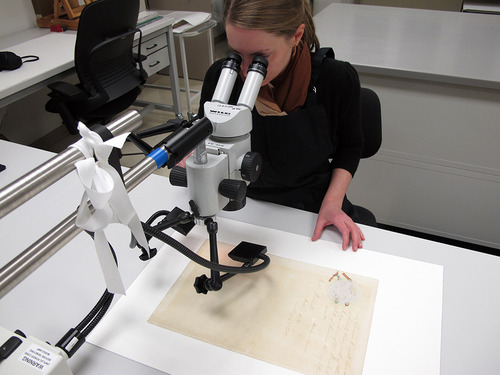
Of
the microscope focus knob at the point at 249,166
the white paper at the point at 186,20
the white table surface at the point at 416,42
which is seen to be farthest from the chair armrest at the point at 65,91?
the microscope focus knob at the point at 249,166

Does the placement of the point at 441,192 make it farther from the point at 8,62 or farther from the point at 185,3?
the point at 185,3

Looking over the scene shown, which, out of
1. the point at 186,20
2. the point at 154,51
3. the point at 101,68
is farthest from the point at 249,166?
the point at 186,20

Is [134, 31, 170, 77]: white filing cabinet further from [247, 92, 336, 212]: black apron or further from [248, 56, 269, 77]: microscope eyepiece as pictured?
[248, 56, 269, 77]: microscope eyepiece

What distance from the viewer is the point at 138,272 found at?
31.5 inches

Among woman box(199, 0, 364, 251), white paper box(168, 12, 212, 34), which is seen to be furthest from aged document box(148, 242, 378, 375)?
white paper box(168, 12, 212, 34)

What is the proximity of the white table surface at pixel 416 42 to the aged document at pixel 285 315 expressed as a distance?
1.13m

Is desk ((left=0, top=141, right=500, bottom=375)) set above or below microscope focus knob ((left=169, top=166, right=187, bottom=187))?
below

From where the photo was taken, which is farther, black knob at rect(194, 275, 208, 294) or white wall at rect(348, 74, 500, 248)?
white wall at rect(348, 74, 500, 248)

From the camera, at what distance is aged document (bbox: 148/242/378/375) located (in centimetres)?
64

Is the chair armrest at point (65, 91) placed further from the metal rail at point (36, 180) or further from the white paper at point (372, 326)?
the metal rail at point (36, 180)

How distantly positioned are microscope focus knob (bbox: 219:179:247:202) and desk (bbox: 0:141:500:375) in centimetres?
31

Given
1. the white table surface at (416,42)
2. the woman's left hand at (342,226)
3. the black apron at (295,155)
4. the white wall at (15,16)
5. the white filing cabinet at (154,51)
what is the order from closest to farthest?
the woman's left hand at (342,226) < the black apron at (295,155) < the white table surface at (416,42) < the white wall at (15,16) < the white filing cabinet at (154,51)

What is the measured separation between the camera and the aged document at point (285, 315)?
2.10ft

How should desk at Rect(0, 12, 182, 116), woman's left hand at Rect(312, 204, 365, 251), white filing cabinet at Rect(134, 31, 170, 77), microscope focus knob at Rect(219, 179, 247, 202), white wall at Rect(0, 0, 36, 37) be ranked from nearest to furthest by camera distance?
microscope focus knob at Rect(219, 179, 247, 202) < woman's left hand at Rect(312, 204, 365, 251) < desk at Rect(0, 12, 182, 116) < white wall at Rect(0, 0, 36, 37) < white filing cabinet at Rect(134, 31, 170, 77)
